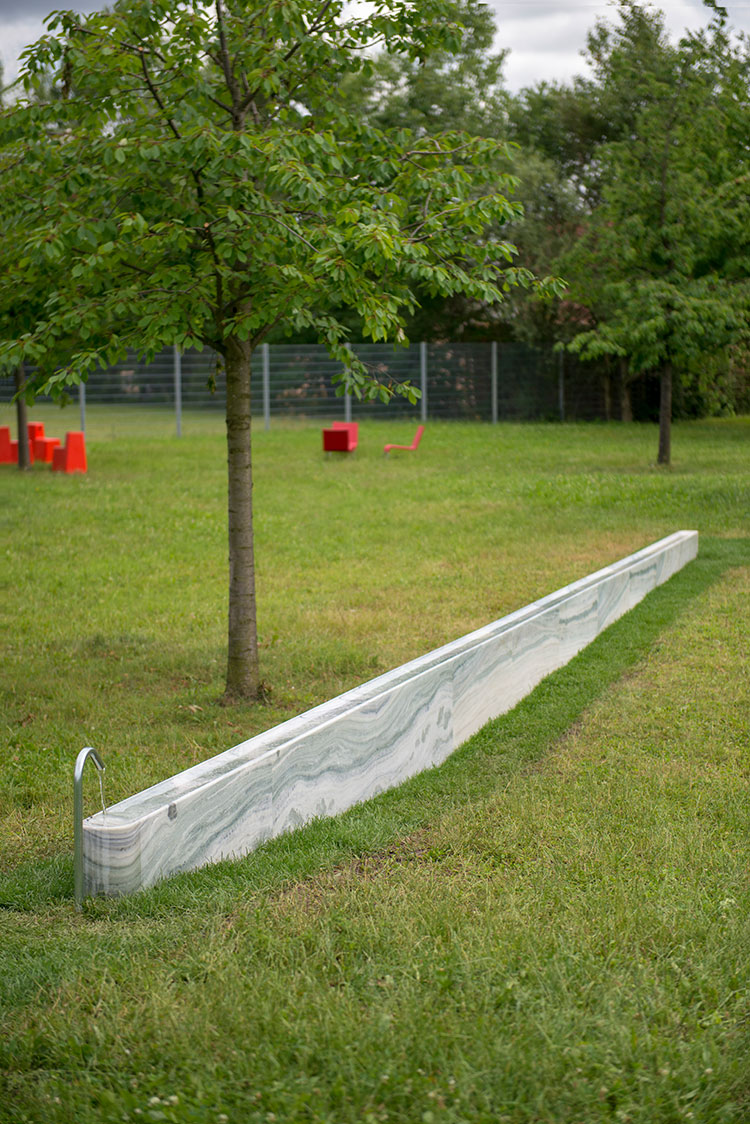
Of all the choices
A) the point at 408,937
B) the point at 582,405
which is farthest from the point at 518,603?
the point at 582,405

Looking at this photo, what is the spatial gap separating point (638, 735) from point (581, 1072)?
326 centimetres

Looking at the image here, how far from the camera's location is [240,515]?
6.61 meters

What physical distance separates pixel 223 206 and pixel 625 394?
28217 millimetres

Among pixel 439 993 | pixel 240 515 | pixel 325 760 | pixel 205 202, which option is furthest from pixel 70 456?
pixel 439 993

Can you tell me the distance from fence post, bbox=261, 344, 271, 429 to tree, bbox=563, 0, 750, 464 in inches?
476

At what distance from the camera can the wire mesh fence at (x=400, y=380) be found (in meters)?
29.1

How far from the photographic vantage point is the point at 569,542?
12.1m

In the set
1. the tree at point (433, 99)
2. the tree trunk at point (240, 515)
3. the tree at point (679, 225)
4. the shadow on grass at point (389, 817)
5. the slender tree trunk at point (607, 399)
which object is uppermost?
the tree at point (433, 99)

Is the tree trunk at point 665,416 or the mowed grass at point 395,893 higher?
the tree trunk at point 665,416

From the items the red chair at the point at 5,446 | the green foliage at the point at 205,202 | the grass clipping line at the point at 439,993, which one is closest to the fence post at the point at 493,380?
the red chair at the point at 5,446

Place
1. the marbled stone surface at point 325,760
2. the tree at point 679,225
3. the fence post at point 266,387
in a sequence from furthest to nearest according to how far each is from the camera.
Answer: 1. the fence post at point 266,387
2. the tree at point 679,225
3. the marbled stone surface at point 325,760

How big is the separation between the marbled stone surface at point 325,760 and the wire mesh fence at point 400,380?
23.1m

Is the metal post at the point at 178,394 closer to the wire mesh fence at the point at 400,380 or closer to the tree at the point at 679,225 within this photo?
the wire mesh fence at the point at 400,380

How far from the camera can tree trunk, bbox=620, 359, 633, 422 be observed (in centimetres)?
3212
